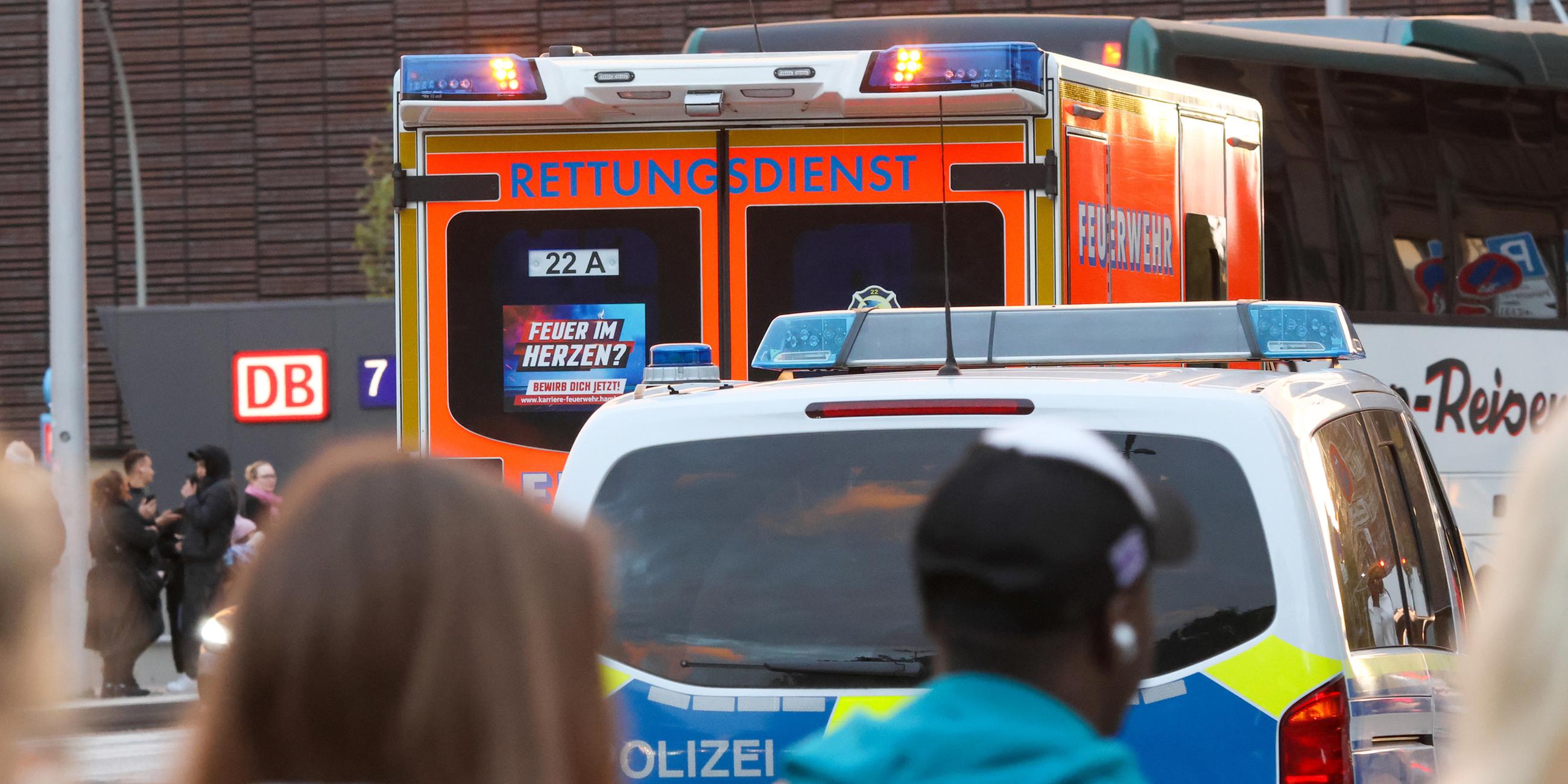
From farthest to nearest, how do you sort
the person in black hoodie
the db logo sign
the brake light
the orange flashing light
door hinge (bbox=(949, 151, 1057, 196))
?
the db logo sign < the person in black hoodie < the orange flashing light < door hinge (bbox=(949, 151, 1057, 196)) < the brake light

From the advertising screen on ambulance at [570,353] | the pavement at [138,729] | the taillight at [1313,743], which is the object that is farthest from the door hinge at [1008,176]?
the taillight at [1313,743]

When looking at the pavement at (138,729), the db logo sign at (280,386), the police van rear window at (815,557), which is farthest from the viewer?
the db logo sign at (280,386)

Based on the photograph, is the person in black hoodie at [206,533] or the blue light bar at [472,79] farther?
the person in black hoodie at [206,533]

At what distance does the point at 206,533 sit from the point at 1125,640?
1359cm

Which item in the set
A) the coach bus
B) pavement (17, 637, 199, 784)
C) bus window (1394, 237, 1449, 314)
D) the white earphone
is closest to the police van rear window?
pavement (17, 637, 199, 784)

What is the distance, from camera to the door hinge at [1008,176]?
7.46 m

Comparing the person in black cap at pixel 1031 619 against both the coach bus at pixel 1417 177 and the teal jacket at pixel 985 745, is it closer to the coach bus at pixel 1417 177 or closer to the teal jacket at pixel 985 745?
the teal jacket at pixel 985 745

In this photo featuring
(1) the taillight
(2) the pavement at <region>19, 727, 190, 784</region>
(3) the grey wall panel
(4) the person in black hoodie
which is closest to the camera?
(1) the taillight

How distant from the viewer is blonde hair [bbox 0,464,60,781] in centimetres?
165

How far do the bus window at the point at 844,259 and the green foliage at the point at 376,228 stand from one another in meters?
25.0

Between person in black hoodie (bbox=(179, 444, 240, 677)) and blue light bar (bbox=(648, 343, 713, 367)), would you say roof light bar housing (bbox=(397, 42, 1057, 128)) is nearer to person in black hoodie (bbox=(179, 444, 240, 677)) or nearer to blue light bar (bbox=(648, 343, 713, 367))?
blue light bar (bbox=(648, 343, 713, 367))

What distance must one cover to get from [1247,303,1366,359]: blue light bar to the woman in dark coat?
1103 centimetres

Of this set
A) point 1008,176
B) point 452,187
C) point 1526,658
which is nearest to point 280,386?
point 452,187

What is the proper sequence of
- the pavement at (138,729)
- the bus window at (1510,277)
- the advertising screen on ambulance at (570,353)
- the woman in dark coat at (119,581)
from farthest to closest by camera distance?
the woman in dark coat at (119,581)
the bus window at (1510,277)
the pavement at (138,729)
the advertising screen on ambulance at (570,353)
